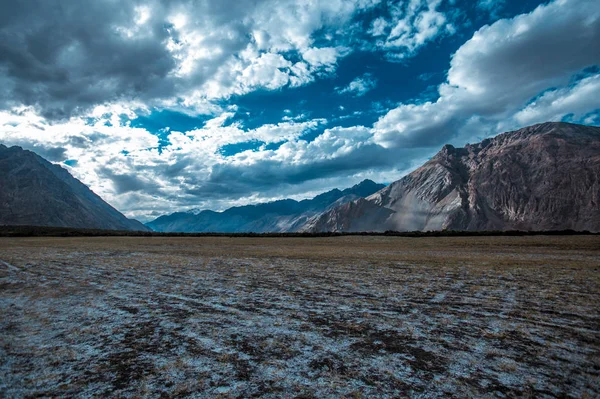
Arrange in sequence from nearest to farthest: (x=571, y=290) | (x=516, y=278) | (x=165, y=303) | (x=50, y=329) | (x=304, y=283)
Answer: (x=50, y=329) → (x=165, y=303) → (x=571, y=290) → (x=304, y=283) → (x=516, y=278)

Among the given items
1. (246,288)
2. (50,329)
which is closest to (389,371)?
(50,329)

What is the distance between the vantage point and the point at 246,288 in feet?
29.6

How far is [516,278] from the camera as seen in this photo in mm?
11180

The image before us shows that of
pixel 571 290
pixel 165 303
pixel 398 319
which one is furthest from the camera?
pixel 571 290

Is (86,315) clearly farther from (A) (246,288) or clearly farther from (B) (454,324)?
(B) (454,324)

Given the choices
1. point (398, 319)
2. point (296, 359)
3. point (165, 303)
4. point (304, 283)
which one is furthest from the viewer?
point (304, 283)

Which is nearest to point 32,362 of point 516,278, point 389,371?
point 389,371

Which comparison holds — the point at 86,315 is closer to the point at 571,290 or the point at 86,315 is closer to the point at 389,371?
the point at 389,371

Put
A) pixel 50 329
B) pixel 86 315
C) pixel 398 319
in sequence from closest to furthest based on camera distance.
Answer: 1. pixel 50 329
2. pixel 398 319
3. pixel 86 315

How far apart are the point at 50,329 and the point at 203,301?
279cm

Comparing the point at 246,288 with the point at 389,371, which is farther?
the point at 246,288

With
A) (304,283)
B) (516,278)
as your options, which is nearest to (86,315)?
(304,283)

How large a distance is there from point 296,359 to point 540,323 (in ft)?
15.0

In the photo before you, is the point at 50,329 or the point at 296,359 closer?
the point at 296,359
